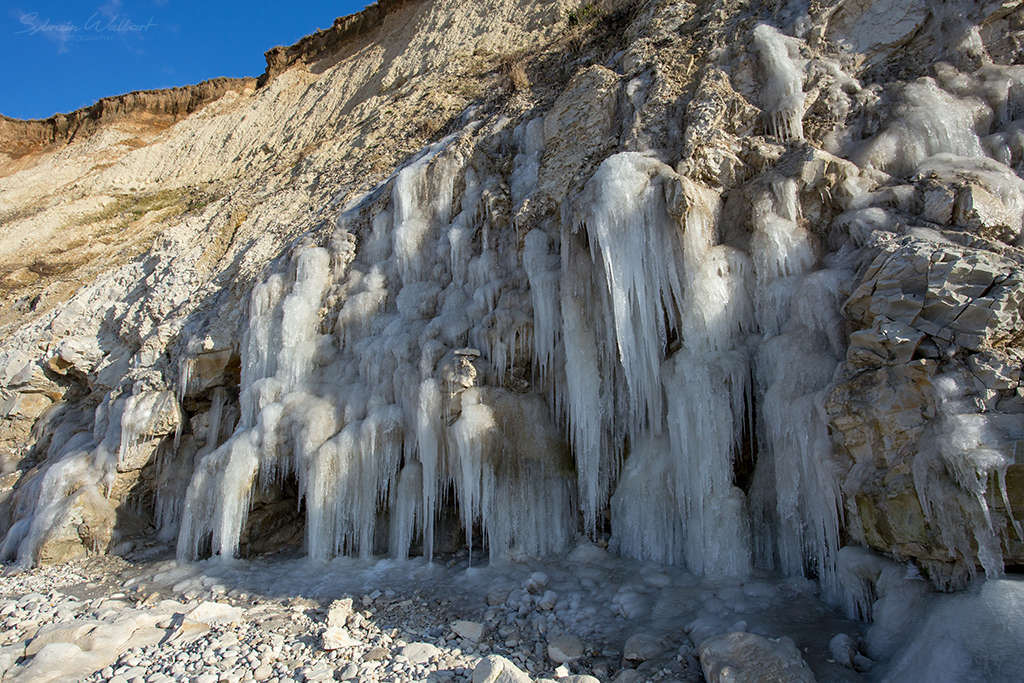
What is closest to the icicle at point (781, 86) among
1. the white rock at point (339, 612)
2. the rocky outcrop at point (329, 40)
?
the white rock at point (339, 612)

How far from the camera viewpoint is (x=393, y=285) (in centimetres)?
1062

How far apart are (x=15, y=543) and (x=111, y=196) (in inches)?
624

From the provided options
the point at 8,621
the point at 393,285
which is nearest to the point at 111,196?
the point at 393,285

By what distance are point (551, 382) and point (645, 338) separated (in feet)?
5.04

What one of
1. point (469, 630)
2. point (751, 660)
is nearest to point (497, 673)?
point (469, 630)

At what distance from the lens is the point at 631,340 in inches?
287

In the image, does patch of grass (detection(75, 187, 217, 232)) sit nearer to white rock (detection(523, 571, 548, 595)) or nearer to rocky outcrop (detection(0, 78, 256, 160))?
rocky outcrop (detection(0, 78, 256, 160))

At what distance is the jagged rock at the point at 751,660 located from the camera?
4.23 metres

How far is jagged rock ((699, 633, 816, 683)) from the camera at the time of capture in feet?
13.9

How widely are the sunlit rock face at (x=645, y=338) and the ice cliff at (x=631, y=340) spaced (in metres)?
0.04

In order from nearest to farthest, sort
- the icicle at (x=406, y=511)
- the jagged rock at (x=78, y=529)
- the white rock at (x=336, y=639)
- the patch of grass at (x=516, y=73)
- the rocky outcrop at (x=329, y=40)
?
the white rock at (x=336, y=639) < the icicle at (x=406, y=511) < the jagged rock at (x=78, y=529) < the patch of grass at (x=516, y=73) < the rocky outcrop at (x=329, y=40)

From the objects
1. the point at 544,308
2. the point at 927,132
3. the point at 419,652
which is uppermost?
the point at 927,132

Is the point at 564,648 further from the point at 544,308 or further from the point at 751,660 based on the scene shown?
the point at 544,308

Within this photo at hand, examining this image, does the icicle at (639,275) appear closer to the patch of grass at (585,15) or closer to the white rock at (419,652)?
the white rock at (419,652)
